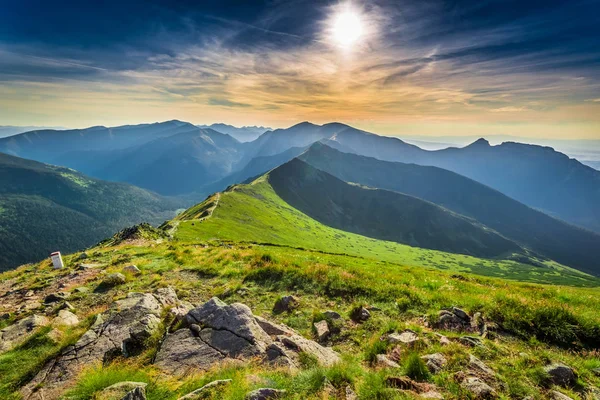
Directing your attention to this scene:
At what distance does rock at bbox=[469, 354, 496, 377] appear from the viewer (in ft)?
26.7

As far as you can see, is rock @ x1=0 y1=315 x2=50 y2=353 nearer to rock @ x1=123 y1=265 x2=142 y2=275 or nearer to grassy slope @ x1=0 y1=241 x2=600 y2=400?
grassy slope @ x1=0 y1=241 x2=600 y2=400

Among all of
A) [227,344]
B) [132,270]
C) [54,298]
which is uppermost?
[227,344]

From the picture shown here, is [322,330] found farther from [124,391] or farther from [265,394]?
[124,391]

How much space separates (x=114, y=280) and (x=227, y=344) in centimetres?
1225

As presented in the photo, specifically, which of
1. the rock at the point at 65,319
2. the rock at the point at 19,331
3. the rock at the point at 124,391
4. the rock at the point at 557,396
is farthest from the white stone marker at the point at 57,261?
the rock at the point at 557,396

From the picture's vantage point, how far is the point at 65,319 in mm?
12469

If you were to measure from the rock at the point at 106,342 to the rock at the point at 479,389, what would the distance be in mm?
10791

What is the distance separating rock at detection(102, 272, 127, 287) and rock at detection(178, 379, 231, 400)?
543 inches

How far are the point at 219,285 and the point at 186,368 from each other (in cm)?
920

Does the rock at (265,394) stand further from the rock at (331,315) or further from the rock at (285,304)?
the rock at (285,304)

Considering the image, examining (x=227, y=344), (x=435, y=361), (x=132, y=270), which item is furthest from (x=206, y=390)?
(x=132, y=270)

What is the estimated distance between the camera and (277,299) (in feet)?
49.9

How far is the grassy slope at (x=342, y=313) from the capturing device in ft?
25.2

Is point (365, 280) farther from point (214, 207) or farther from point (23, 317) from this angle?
point (214, 207)
